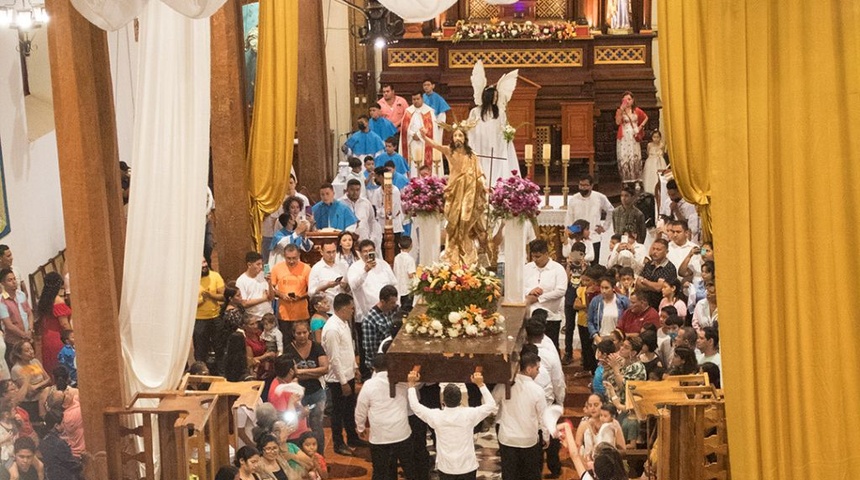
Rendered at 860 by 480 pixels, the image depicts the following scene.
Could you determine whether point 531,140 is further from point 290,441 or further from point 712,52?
point 712,52

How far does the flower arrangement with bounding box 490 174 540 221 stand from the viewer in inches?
425

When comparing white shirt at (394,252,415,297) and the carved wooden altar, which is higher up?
the carved wooden altar

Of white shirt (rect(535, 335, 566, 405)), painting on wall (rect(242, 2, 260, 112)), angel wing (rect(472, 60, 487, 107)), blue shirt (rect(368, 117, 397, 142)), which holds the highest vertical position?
painting on wall (rect(242, 2, 260, 112))

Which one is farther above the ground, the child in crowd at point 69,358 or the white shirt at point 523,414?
the child in crowd at point 69,358

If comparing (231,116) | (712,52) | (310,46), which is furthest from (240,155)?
(712,52)

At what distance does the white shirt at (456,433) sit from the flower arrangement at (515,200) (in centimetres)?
339

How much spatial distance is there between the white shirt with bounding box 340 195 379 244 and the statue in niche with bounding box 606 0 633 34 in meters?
7.32

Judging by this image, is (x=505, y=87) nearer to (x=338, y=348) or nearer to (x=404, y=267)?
(x=404, y=267)

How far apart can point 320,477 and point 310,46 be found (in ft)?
27.6

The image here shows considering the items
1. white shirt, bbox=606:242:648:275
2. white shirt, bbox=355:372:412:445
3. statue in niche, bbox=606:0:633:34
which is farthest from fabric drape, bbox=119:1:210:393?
statue in niche, bbox=606:0:633:34

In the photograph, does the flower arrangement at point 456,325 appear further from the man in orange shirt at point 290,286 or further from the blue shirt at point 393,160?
the blue shirt at point 393,160

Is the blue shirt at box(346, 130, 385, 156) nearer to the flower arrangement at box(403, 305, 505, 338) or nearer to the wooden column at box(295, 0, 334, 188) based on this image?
the wooden column at box(295, 0, 334, 188)

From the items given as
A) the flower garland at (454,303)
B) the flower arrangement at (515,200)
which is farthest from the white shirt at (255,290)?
the flower arrangement at (515,200)

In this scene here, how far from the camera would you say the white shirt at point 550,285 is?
10.5 meters
